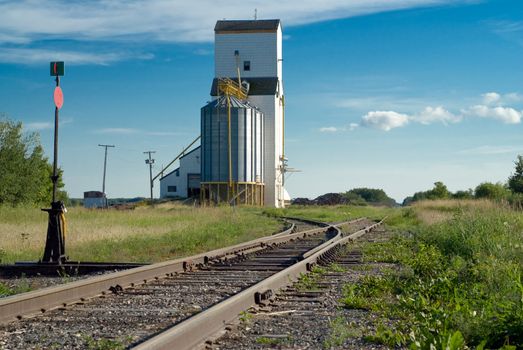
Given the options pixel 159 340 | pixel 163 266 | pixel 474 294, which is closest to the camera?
pixel 159 340

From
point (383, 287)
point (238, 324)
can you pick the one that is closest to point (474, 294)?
point (383, 287)

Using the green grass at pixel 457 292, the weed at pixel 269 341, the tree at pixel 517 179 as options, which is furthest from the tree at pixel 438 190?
the weed at pixel 269 341

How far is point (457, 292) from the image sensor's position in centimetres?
727

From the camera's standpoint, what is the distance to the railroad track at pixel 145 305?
575 centimetres

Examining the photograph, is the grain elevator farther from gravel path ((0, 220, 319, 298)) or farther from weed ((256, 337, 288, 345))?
weed ((256, 337, 288, 345))

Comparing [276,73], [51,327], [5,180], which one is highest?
[276,73]

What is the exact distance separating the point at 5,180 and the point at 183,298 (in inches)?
1843

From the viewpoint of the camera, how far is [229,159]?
6100cm

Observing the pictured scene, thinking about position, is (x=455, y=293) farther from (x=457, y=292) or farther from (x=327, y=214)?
(x=327, y=214)

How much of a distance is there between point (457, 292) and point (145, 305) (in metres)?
3.13

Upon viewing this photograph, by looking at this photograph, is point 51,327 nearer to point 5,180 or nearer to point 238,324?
point 238,324

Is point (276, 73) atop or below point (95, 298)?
atop

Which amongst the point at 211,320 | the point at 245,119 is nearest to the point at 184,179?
the point at 245,119

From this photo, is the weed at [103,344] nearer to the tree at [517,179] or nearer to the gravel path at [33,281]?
the gravel path at [33,281]
